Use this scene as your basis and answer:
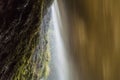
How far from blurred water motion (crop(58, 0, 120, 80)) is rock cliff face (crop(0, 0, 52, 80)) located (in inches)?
5.8

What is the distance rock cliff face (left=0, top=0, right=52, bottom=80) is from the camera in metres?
1.13

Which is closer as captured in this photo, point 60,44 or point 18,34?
point 18,34

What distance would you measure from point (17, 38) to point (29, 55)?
13cm

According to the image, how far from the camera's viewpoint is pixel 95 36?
116cm

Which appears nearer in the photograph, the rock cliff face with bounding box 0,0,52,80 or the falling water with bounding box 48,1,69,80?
the rock cliff face with bounding box 0,0,52,80

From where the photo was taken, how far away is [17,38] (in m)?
1.21

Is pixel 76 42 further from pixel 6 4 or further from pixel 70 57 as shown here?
pixel 6 4

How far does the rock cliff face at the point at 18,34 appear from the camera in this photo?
1.13 meters

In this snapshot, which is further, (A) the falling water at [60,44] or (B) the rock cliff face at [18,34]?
(A) the falling water at [60,44]

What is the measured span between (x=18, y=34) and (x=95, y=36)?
1.05 ft

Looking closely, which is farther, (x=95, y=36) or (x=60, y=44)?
(x=60, y=44)

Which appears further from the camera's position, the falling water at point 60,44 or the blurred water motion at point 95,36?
the falling water at point 60,44

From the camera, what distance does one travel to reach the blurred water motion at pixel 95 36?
1.10 m

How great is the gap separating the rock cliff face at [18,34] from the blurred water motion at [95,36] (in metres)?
0.15
